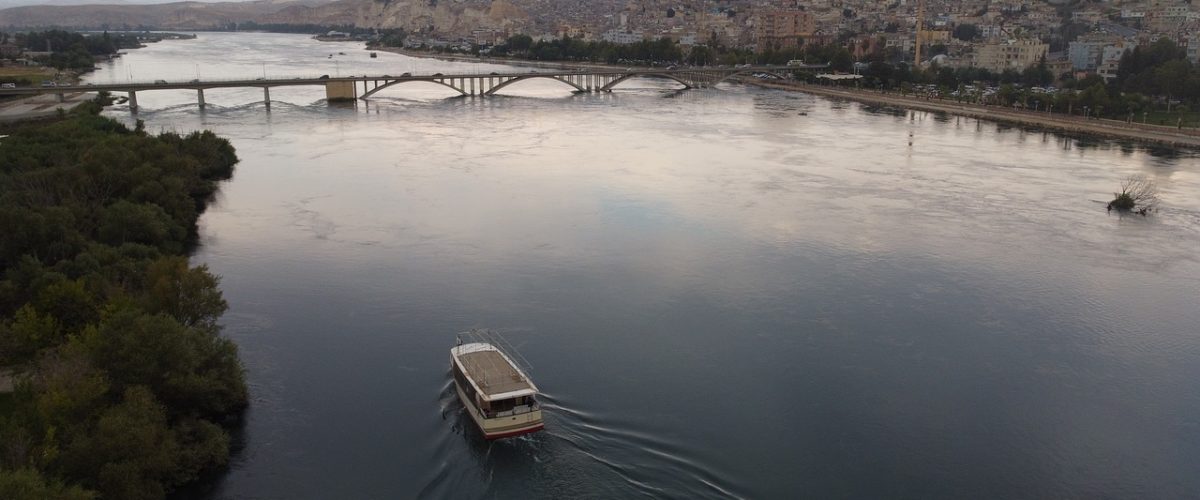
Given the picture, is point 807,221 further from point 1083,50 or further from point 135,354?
point 1083,50

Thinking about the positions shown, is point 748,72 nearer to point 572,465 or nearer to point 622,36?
point 622,36

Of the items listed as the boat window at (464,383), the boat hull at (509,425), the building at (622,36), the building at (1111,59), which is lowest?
the boat hull at (509,425)

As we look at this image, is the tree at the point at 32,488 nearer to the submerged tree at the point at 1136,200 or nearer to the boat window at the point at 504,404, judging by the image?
the boat window at the point at 504,404

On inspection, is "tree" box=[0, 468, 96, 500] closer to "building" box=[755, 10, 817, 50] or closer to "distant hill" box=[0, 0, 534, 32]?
"building" box=[755, 10, 817, 50]

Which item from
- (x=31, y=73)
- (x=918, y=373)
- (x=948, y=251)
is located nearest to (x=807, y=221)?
(x=948, y=251)

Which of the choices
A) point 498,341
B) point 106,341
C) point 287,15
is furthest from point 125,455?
point 287,15

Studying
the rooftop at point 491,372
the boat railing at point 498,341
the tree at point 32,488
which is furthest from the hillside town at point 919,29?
the tree at point 32,488

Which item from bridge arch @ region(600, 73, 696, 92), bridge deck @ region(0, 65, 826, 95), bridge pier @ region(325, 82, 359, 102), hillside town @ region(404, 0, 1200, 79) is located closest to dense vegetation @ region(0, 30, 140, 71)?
bridge deck @ region(0, 65, 826, 95)
